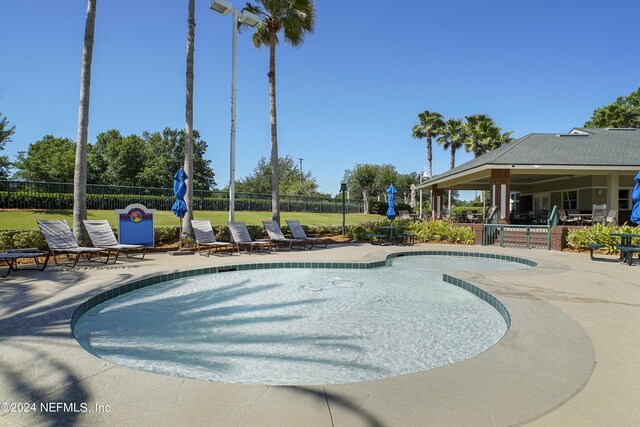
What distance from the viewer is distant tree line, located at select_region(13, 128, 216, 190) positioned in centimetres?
4028

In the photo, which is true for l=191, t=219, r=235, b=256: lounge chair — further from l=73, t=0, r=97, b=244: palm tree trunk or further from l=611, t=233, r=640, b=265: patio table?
l=611, t=233, r=640, b=265: patio table

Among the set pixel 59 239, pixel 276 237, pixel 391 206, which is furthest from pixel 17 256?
pixel 391 206

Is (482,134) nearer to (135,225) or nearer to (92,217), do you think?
(135,225)

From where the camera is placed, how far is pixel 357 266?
31.9 feet

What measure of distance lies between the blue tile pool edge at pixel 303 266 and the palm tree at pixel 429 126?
28.6 meters

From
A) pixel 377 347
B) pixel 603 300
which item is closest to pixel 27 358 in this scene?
pixel 377 347

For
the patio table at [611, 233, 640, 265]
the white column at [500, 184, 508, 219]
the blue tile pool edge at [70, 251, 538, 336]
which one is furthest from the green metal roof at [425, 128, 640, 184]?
the patio table at [611, 233, 640, 265]

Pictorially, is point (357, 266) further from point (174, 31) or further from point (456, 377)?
point (174, 31)

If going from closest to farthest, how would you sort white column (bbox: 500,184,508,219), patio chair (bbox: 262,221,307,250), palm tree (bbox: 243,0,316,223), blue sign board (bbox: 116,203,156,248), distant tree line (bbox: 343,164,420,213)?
blue sign board (bbox: 116,203,156,248), patio chair (bbox: 262,221,307,250), palm tree (bbox: 243,0,316,223), white column (bbox: 500,184,508,219), distant tree line (bbox: 343,164,420,213)

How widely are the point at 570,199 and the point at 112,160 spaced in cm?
4578

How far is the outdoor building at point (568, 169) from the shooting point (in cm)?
1625

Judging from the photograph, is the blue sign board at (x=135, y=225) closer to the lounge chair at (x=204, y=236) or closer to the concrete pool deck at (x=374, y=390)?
the lounge chair at (x=204, y=236)

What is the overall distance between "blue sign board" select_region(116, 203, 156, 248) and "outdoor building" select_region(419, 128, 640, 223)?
14250mm

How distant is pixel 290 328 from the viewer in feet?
16.8
